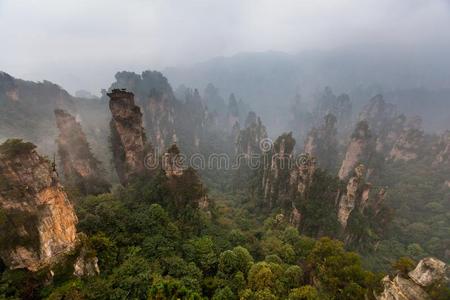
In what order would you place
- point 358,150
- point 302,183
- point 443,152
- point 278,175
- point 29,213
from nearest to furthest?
point 29,213, point 302,183, point 278,175, point 443,152, point 358,150

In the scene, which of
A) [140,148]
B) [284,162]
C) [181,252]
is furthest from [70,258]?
[284,162]

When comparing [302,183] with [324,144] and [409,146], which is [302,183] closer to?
[324,144]

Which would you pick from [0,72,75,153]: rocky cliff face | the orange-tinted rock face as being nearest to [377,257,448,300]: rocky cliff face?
the orange-tinted rock face

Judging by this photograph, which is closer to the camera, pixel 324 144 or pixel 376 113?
pixel 324 144

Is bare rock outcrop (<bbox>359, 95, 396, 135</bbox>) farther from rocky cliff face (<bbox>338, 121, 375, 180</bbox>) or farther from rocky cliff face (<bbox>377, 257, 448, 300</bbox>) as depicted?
rocky cliff face (<bbox>377, 257, 448, 300</bbox>)

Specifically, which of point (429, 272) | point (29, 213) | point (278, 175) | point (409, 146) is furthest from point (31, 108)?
point (409, 146)

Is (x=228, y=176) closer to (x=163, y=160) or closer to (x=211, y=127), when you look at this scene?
(x=163, y=160)

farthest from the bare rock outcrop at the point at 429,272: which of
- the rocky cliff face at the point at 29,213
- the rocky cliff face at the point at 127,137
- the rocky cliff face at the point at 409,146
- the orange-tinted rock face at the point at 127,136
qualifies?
the rocky cliff face at the point at 409,146
